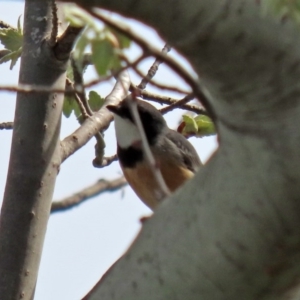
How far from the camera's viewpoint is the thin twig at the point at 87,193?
215 centimetres

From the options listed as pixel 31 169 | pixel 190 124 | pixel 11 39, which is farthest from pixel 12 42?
pixel 190 124

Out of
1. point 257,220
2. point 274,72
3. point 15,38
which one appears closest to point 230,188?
point 257,220

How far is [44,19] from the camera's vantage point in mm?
2713

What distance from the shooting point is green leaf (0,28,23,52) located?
3244 millimetres

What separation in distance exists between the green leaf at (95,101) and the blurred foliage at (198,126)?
0.45 m

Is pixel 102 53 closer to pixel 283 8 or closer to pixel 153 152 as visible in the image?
pixel 283 8

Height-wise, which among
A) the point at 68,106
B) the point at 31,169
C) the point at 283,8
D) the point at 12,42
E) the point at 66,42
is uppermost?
the point at 12,42

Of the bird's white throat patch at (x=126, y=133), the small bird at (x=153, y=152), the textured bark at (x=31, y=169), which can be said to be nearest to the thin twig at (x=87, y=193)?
the textured bark at (x=31, y=169)

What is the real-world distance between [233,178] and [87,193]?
3.61ft

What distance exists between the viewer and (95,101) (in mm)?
3631

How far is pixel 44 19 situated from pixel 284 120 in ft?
5.63

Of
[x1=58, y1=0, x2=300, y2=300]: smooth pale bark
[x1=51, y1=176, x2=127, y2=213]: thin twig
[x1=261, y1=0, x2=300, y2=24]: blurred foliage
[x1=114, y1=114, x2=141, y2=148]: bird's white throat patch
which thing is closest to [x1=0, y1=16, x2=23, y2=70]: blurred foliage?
[x1=51, y1=176, x2=127, y2=213]: thin twig

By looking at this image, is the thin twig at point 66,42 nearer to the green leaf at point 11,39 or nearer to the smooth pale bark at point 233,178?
the green leaf at point 11,39

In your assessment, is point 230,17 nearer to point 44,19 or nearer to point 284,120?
point 284,120
